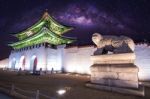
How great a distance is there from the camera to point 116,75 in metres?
7.18

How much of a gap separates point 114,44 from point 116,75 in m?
1.73

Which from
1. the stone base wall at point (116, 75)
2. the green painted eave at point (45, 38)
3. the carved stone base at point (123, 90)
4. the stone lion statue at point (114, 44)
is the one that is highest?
the green painted eave at point (45, 38)

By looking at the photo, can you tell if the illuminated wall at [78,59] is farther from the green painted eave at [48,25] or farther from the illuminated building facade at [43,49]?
the green painted eave at [48,25]

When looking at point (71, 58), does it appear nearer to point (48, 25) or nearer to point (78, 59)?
Result: point (78, 59)

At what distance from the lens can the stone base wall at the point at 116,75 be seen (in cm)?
671

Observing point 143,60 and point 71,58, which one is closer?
point 143,60

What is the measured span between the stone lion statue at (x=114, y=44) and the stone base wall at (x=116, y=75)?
86 cm

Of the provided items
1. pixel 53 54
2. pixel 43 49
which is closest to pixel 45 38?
pixel 43 49

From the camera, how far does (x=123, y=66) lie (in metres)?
6.98

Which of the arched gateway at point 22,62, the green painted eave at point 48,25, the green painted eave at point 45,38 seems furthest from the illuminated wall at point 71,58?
the green painted eave at point 48,25

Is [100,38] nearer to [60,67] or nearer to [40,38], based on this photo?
[60,67]

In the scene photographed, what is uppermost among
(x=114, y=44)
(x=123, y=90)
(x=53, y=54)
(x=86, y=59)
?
(x=53, y=54)

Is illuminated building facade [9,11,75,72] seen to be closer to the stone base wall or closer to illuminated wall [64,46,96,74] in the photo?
illuminated wall [64,46,96,74]

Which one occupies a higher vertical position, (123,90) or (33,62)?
(33,62)
